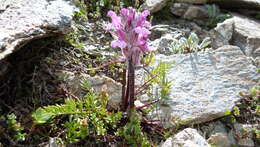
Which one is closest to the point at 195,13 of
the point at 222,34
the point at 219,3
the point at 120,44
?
the point at 219,3

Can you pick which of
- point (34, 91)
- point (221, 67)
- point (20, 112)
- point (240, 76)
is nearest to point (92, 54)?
point (34, 91)

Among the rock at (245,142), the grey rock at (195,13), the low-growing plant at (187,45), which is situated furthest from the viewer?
the grey rock at (195,13)

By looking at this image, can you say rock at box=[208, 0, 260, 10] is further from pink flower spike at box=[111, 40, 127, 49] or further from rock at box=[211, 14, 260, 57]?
pink flower spike at box=[111, 40, 127, 49]

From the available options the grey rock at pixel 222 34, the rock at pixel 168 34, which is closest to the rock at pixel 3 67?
the rock at pixel 168 34

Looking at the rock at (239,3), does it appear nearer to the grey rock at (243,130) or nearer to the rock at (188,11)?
the rock at (188,11)

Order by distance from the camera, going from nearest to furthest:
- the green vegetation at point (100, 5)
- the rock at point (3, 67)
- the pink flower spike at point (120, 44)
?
the pink flower spike at point (120, 44)
the rock at point (3, 67)
the green vegetation at point (100, 5)

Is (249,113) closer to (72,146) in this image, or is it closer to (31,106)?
(72,146)
